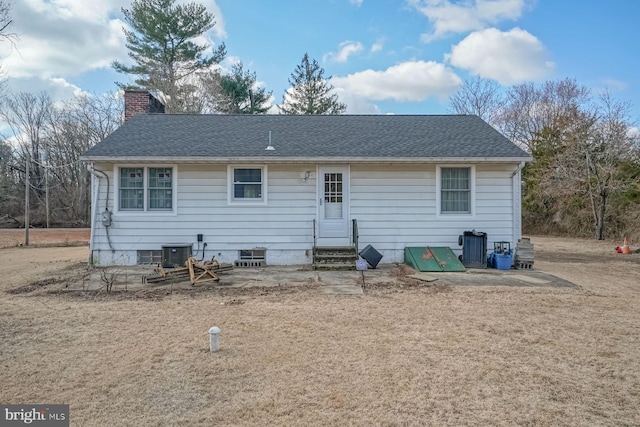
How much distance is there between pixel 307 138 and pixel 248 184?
2157 mm

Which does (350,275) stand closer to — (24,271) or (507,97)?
(24,271)

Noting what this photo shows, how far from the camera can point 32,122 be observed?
97.6ft

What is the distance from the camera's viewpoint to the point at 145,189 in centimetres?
930

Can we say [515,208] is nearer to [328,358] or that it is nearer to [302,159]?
[302,159]

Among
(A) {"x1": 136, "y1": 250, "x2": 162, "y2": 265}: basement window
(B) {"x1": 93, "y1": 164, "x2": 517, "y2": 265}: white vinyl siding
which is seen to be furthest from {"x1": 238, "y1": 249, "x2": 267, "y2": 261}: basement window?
(A) {"x1": 136, "y1": 250, "x2": 162, "y2": 265}: basement window

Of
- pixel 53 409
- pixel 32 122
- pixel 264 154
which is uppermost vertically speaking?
pixel 32 122

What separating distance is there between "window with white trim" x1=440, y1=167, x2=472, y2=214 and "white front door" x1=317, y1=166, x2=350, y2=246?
2.40 meters

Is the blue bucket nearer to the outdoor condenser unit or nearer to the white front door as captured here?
the outdoor condenser unit

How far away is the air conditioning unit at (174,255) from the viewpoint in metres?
8.91

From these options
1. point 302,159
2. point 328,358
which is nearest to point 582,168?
point 302,159

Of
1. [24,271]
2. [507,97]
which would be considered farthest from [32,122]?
[507,97]

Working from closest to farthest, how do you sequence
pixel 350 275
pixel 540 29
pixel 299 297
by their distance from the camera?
pixel 299 297, pixel 350 275, pixel 540 29

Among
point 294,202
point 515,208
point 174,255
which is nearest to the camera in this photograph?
point 174,255

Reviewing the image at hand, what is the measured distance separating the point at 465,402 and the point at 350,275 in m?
5.27
